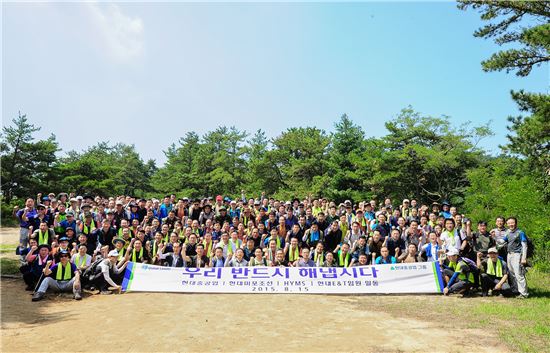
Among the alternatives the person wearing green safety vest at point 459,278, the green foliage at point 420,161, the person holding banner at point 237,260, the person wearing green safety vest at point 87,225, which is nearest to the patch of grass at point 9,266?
the person wearing green safety vest at point 87,225

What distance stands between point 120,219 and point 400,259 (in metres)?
8.31

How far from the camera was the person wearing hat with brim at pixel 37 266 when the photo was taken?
9.14 metres

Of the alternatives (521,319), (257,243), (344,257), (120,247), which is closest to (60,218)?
(120,247)

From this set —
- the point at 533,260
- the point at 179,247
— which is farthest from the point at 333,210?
the point at 533,260

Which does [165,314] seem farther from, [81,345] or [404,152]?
[404,152]

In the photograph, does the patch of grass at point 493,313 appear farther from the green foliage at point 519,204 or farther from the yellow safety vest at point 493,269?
the green foliage at point 519,204

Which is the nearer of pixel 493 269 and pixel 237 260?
pixel 493 269

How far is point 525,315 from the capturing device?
6.81 metres

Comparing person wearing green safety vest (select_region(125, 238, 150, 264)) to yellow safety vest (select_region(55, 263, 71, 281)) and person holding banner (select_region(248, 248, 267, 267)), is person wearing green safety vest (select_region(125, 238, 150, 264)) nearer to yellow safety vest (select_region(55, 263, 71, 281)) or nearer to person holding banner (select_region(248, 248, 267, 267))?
yellow safety vest (select_region(55, 263, 71, 281))

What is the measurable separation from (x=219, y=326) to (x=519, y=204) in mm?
13766

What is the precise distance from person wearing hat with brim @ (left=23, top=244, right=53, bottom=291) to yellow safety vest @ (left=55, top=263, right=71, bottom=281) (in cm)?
48

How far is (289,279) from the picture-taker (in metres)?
9.08

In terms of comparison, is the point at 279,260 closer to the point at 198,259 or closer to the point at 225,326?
the point at 198,259

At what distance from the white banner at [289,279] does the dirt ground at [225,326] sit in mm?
379
